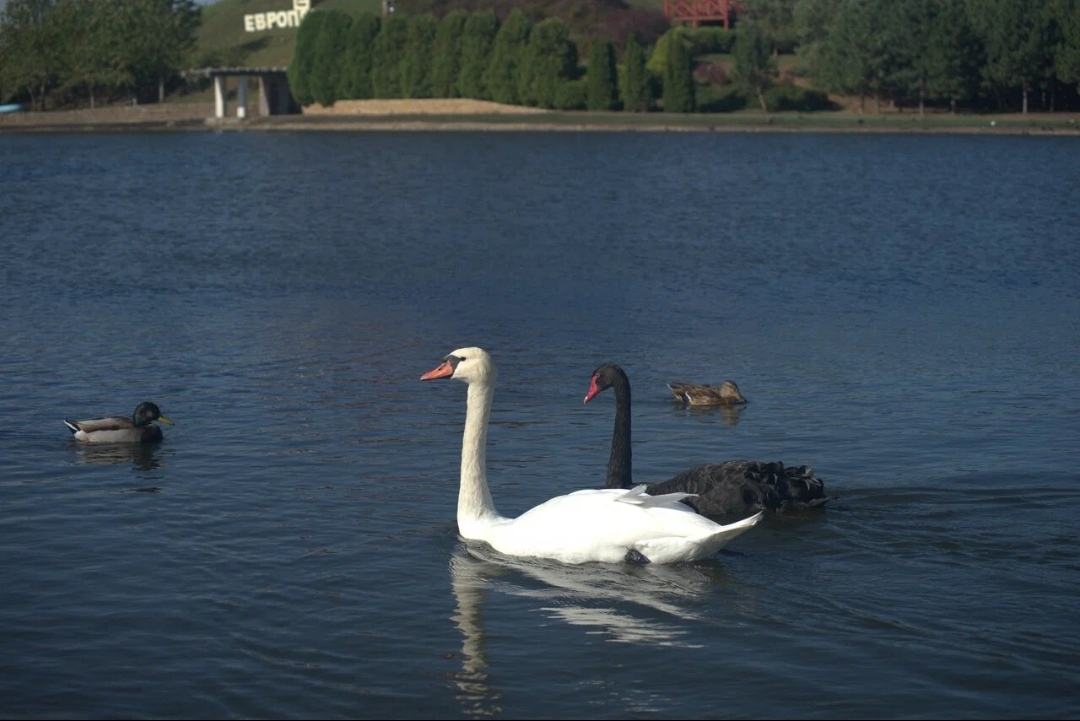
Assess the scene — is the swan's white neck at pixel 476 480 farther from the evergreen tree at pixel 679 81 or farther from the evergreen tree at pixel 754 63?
the evergreen tree at pixel 679 81

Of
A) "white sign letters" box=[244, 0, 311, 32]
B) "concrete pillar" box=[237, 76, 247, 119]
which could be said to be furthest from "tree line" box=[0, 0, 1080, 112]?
"white sign letters" box=[244, 0, 311, 32]

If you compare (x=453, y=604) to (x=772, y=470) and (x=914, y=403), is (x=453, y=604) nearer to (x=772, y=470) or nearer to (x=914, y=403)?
(x=772, y=470)

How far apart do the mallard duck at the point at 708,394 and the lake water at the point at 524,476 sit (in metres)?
0.24

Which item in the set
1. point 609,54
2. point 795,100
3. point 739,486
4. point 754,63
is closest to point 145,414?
point 739,486

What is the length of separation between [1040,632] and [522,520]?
339 centimetres

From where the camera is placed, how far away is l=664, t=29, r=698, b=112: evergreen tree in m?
98.9

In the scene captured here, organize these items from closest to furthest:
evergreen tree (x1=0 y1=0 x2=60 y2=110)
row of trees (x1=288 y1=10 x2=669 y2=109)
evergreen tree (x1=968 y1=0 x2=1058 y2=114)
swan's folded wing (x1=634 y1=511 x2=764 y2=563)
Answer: swan's folded wing (x1=634 y1=511 x2=764 y2=563), evergreen tree (x1=968 y1=0 x2=1058 y2=114), row of trees (x1=288 y1=10 x2=669 y2=109), evergreen tree (x1=0 y1=0 x2=60 y2=110)

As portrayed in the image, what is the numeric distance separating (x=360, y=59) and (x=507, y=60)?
51.4ft

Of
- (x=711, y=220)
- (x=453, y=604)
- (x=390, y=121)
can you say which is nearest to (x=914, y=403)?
(x=453, y=604)

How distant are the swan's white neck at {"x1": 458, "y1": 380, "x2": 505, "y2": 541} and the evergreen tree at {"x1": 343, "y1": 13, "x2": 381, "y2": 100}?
112 metres

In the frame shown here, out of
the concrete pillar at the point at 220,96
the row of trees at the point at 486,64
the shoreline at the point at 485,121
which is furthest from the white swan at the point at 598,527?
the concrete pillar at the point at 220,96

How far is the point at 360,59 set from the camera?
391 feet

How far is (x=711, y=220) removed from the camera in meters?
39.3

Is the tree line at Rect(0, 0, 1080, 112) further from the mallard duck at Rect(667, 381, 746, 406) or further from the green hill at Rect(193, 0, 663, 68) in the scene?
the mallard duck at Rect(667, 381, 746, 406)
